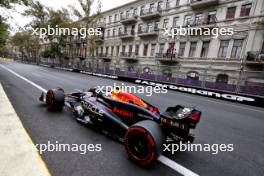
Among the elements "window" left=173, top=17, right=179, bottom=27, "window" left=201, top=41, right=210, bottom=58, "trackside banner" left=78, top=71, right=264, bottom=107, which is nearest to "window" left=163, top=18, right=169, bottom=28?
"window" left=173, top=17, right=179, bottom=27

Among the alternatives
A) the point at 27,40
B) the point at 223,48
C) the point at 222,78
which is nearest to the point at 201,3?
the point at 223,48

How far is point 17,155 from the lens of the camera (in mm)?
2016

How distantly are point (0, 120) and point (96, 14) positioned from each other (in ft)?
96.3

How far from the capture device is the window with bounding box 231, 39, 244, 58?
16.8 m

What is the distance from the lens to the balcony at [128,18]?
28281 mm

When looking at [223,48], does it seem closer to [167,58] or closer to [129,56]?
[167,58]

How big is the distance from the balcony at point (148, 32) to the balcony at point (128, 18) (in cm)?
224

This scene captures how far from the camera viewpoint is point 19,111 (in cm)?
389

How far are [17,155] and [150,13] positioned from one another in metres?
26.9

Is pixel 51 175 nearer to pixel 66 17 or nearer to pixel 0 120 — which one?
pixel 0 120

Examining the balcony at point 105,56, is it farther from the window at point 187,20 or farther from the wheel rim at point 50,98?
the wheel rim at point 50,98

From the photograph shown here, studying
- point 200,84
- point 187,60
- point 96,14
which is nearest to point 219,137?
point 200,84

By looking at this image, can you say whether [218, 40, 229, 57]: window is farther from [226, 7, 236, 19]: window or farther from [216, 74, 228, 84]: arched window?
[226, 7, 236, 19]: window

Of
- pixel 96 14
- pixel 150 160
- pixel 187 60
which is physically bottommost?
pixel 150 160
